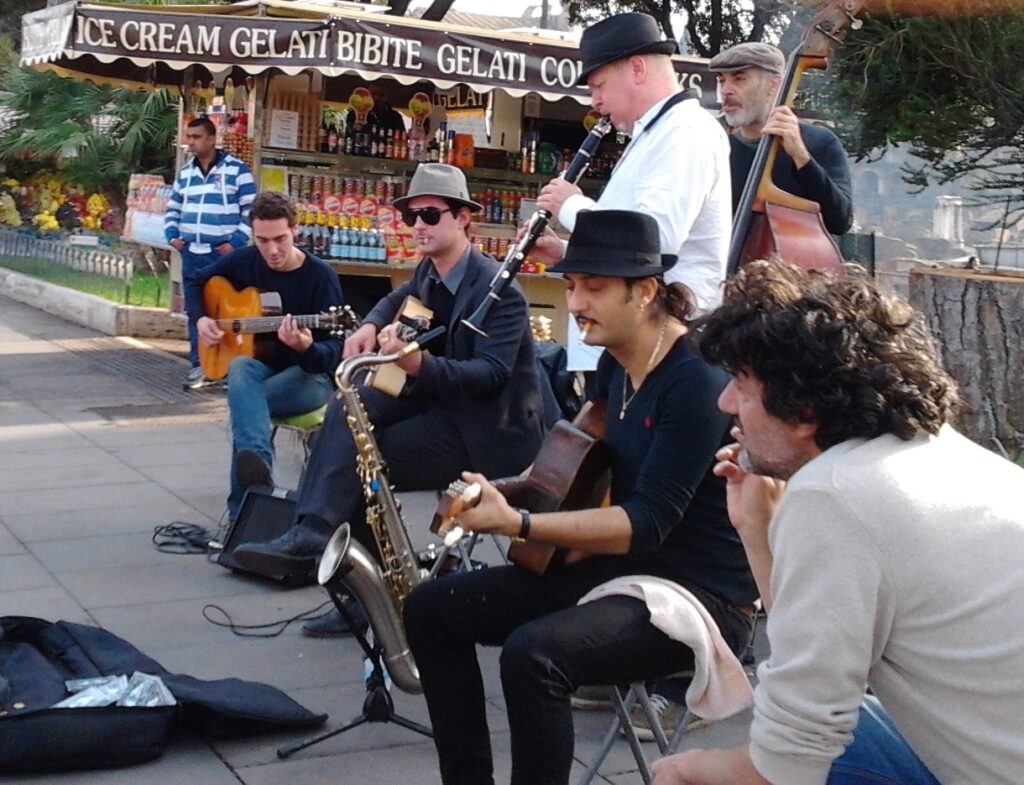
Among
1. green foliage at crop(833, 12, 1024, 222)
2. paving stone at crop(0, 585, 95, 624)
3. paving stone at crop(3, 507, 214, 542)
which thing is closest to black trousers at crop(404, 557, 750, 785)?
paving stone at crop(0, 585, 95, 624)

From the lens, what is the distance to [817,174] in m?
4.71

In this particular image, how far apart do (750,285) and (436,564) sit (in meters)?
2.30

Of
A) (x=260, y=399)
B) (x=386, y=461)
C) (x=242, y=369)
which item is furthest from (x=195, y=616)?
(x=242, y=369)

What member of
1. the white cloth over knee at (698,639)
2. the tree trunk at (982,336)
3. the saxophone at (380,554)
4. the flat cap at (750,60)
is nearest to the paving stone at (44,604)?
the saxophone at (380,554)

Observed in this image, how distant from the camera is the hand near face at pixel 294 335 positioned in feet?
19.3

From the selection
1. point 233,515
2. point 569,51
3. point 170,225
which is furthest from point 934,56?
point 170,225

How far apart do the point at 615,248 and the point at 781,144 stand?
1655mm

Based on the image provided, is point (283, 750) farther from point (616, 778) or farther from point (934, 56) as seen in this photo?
point (934, 56)

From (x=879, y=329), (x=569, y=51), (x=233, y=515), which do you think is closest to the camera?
(x=879, y=329)

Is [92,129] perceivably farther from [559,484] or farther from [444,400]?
[559,484]

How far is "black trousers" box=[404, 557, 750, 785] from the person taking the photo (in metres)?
2.87

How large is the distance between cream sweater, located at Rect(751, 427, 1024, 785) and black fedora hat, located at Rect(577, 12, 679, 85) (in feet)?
8.15

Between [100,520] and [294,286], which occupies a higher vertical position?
[294,286]

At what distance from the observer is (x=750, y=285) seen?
2.28m
